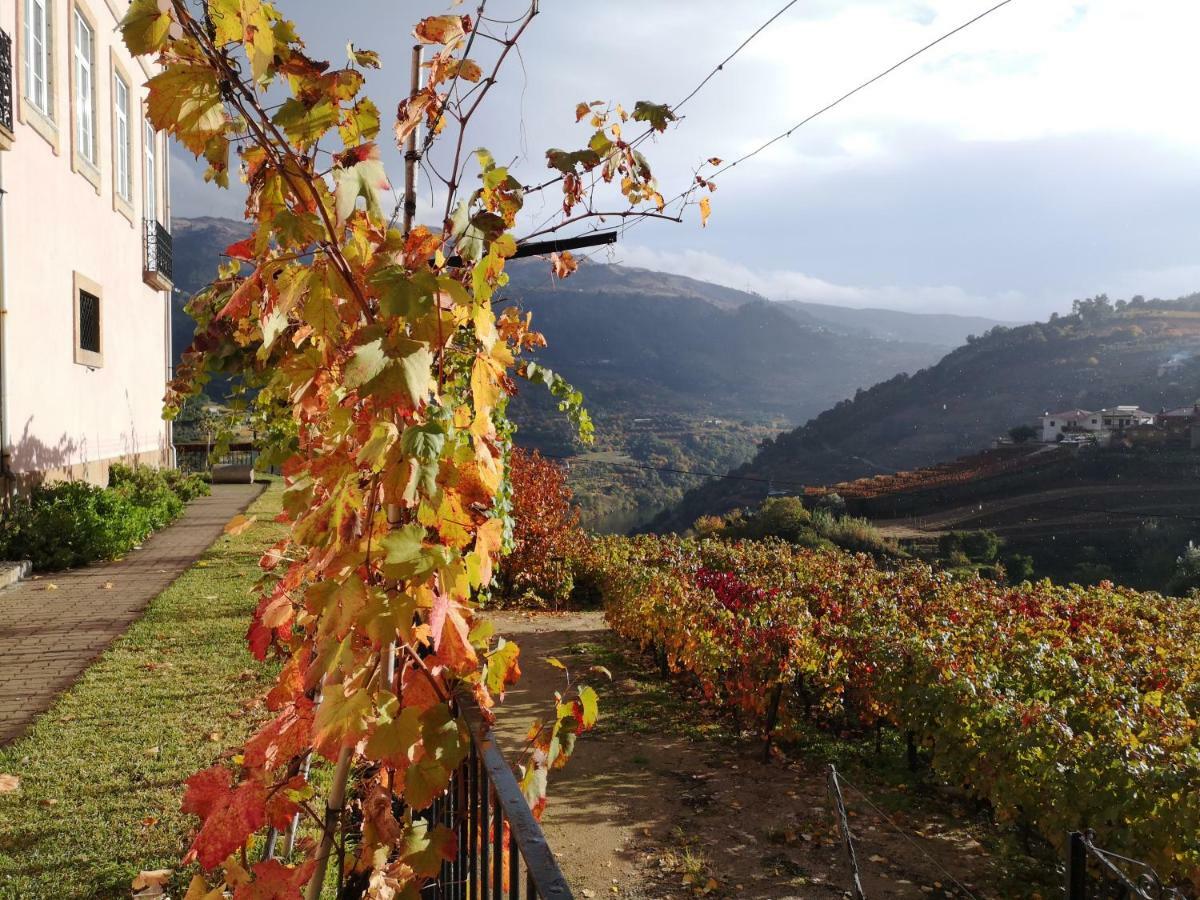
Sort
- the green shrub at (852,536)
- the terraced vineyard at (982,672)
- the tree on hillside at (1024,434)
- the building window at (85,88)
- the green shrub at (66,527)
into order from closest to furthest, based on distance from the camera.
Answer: the terraced vineyard at (982,672) → the green shrub at (66,527) → the building window at (85,88) → the green shrub at (852,536) → the tree on hillside at (1024,434)

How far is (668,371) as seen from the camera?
13500cm

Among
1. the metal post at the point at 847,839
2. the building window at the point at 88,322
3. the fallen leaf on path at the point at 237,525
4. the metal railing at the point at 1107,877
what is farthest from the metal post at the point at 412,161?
the building window at the point at 88,322

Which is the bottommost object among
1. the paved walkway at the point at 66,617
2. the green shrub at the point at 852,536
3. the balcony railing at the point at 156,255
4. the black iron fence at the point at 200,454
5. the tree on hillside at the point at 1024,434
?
the green shrub at the point at 852,536

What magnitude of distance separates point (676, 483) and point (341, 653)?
71.8m

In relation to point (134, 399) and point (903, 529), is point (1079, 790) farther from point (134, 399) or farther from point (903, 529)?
point (903, 529)

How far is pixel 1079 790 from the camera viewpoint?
407cm

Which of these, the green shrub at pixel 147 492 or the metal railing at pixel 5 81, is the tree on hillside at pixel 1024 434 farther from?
the metal railing at pixel 5 81

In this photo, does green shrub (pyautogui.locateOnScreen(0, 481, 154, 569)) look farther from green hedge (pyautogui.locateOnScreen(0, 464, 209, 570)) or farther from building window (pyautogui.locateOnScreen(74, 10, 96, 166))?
building window (pyautogui.locateOnScreen(74, 10, 96, 166))

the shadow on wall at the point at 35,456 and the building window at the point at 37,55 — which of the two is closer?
the shadow on wall at the point at 35,456

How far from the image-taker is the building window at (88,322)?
12.4 metres

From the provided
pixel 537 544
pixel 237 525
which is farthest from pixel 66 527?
pixel 237 525

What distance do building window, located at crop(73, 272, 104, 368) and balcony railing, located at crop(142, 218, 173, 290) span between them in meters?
3.39

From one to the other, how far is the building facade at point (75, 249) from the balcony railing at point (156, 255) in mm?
31

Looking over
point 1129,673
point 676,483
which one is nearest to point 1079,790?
point 1129,673
